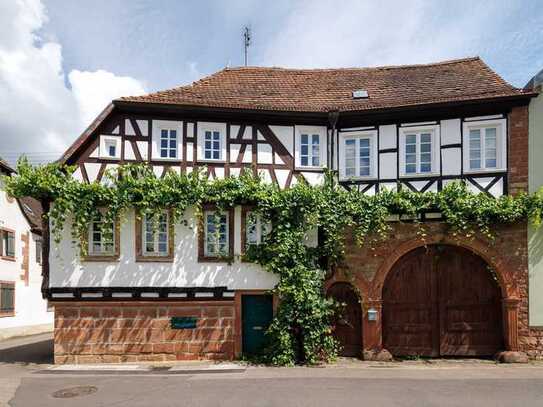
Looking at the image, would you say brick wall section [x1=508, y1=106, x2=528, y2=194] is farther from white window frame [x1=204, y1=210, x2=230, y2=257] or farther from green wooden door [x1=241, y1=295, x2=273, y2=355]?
white window frame [x1=204, y1=210, x2=230, y2=257]

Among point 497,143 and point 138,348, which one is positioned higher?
point 497,143

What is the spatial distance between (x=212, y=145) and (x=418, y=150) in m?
6.12

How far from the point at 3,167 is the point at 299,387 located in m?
17.7

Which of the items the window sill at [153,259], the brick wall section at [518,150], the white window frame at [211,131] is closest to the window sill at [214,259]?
the window sill at [153,259]

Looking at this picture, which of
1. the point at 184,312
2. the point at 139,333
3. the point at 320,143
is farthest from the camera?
the point at 320,143

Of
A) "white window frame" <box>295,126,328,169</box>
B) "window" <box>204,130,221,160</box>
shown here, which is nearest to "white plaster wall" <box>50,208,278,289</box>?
"window" <box>204,130,221,160</box>

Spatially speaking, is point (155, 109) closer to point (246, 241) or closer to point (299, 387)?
point (246, 241)

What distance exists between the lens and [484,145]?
42.2 feet

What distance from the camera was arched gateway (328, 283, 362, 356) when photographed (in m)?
13.2

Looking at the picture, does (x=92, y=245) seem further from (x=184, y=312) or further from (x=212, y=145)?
(x=212, y=145)

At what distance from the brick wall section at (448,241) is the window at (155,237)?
195 inches

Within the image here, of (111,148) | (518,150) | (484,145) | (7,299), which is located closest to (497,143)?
(484,145)

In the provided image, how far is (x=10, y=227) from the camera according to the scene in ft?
68.4

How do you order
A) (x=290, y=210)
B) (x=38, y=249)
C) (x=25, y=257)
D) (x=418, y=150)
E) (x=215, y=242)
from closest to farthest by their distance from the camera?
(x=290, y=210), (x=215, y=242), (x=418, y=150), (x=25, y=257), (x=38, y=249)
